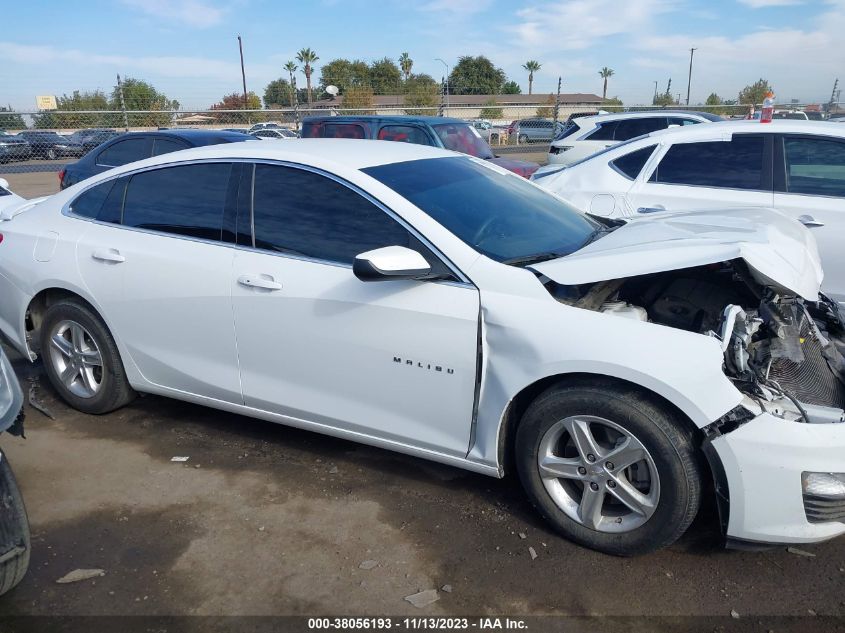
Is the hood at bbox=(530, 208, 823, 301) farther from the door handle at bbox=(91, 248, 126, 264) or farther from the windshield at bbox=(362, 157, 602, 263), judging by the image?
the door handle at bbox=(91, 248, 126, 264)

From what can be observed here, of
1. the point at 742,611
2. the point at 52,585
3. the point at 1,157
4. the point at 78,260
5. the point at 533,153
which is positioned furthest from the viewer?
the point at 533,153

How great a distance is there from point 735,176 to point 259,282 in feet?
13.6

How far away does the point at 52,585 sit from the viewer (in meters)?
2.74

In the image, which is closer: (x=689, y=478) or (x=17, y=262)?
(x=689, y=478)

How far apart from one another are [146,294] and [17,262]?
114 centimetres

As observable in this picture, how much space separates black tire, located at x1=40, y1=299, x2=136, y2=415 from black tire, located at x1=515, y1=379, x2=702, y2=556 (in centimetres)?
254

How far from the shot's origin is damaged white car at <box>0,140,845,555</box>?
8.40 ft

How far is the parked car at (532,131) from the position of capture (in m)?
30.0

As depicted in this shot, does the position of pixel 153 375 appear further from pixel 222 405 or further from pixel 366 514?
pixel 366 514

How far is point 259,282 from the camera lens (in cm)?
330

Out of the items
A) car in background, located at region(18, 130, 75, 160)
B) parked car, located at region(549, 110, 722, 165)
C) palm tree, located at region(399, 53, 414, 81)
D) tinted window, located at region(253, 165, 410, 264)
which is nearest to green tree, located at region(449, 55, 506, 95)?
palm tree, located at region(399, 53, 414, 81)

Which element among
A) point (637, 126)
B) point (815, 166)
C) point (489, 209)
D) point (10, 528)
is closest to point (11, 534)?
point (10, 528)

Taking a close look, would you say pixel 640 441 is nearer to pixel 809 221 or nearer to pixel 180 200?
pixel 180 200

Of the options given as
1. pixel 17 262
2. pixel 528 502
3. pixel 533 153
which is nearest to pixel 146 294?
pixel 17 262
